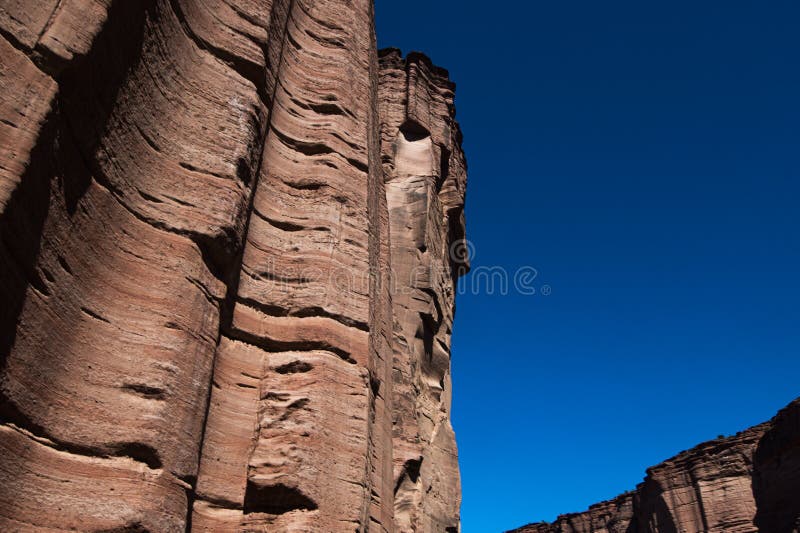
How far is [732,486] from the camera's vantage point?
37469 mm

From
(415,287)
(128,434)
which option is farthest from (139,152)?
(415,287)

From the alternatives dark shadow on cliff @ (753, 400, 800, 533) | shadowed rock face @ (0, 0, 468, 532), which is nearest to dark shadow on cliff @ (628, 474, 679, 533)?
dark shadow on cliff @ (753, 400, 800, 533)

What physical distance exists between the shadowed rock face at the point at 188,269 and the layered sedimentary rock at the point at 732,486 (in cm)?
3113

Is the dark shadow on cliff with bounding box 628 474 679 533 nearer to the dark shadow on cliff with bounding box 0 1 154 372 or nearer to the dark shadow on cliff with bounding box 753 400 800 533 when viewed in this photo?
the dark shadow on cliff with bounding box 753 400 800 533

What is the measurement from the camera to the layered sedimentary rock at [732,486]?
103 ft

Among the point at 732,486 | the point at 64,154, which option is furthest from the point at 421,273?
the point at 732,486

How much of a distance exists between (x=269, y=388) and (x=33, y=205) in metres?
2.46

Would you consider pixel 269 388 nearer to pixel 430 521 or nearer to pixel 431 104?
pixel 430 521

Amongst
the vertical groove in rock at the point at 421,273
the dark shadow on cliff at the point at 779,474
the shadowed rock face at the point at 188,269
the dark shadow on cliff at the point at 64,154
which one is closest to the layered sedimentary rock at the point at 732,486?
the dark shadow on cliff at the point at 779,474

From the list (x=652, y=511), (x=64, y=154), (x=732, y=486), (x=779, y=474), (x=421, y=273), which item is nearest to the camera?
(x=64, y=154)

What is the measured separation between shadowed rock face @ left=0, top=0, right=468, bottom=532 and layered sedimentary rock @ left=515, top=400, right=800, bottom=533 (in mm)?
31133

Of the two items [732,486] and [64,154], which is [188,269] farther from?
[732,486]

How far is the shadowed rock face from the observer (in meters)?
3.10

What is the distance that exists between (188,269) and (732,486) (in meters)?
41.5
